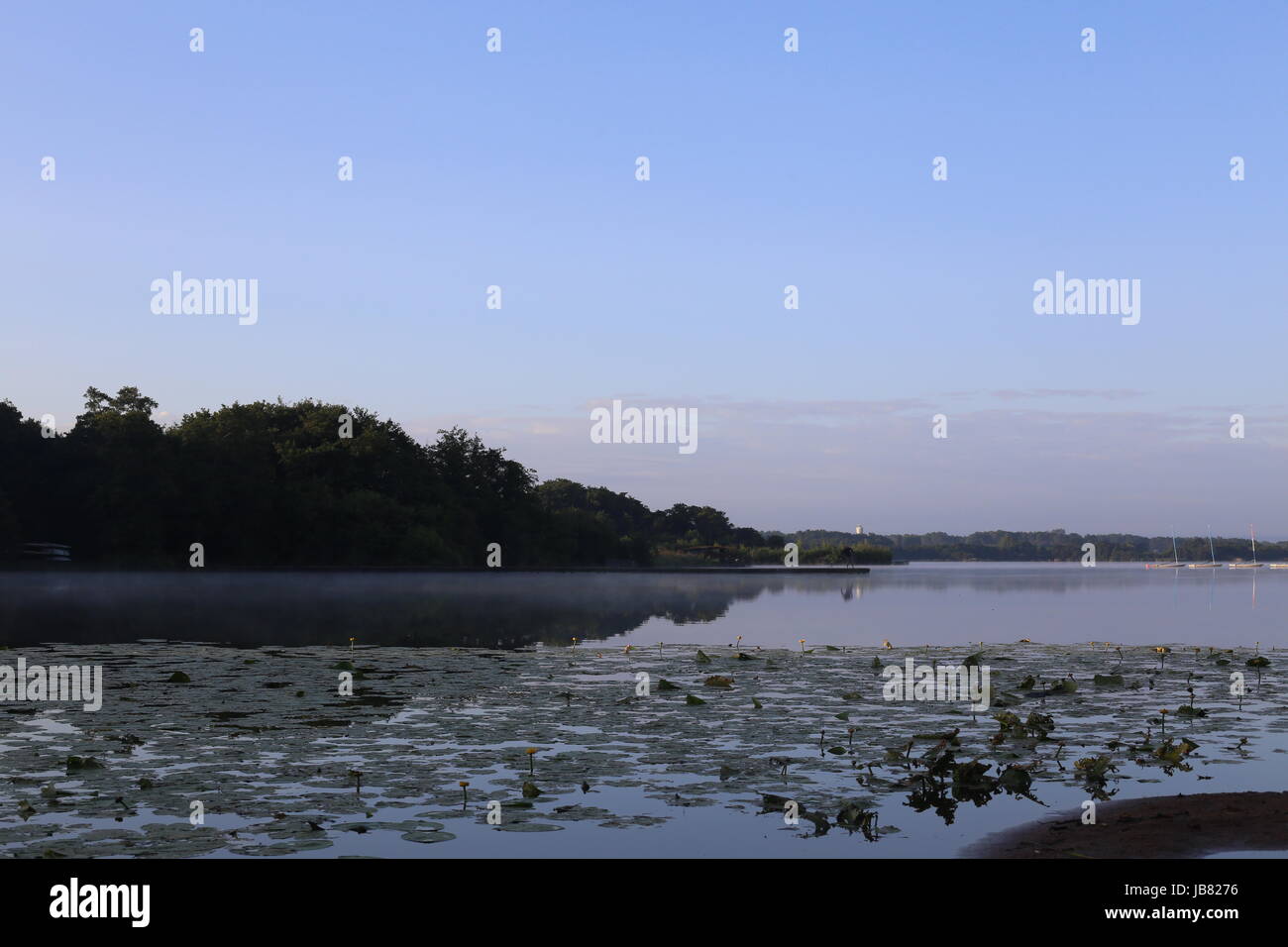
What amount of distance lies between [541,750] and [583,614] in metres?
31.5

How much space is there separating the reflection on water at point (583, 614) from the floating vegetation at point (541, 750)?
10.7 metres

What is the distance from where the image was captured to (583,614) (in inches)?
1763

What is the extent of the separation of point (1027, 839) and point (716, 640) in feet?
72.6

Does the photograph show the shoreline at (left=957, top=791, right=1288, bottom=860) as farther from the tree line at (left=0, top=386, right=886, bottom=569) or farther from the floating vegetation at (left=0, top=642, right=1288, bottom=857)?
the tree line at (left=0, top=386, right=886, bottom=569)

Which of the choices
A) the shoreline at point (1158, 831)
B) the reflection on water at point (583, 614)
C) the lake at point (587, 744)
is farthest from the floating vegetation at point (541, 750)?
the reflection on water at point (583, 614)

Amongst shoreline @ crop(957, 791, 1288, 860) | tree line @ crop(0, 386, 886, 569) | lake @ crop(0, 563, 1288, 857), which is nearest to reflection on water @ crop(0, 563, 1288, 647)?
lake @ crop(0, 563, 1288, 857)

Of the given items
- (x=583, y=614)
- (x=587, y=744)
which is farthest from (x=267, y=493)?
(x=587, y=744)

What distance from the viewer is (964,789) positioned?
11438 millimetres

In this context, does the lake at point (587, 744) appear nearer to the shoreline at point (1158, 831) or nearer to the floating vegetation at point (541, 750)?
the floating vegetation at point (541, 750)

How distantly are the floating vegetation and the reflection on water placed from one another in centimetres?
1065

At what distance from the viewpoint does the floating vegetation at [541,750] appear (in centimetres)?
991

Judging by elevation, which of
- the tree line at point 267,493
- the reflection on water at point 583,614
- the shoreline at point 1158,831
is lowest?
the reflection on water at point 583,614

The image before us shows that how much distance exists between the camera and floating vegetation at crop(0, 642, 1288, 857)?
32.5 feet
